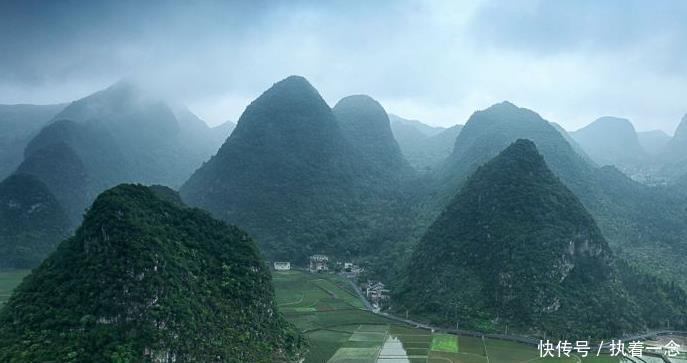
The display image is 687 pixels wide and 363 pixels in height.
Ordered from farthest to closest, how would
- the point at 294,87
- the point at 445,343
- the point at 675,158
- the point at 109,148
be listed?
the point at 675,158, the point at 109,148, the point at 294,87, the point at 445,343

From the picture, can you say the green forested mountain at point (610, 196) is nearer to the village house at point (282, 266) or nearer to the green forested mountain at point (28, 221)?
the village house at point (282, 266)

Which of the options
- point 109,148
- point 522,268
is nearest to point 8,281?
point 522,268

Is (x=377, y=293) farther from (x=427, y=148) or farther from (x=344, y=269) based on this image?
(x=427, y=148)

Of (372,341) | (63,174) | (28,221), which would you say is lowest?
(372,341)

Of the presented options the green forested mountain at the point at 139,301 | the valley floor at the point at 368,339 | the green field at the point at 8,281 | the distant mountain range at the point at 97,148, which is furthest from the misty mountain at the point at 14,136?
the green forested mountain at the point at 139,301

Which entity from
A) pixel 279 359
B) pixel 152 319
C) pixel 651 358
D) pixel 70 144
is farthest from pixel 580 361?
pixel 70 144

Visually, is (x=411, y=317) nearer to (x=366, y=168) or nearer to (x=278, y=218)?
(x=278, y=218)

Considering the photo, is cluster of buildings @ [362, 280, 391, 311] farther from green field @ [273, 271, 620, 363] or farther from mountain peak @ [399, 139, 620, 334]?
mountain peak @ [399, 139, 620, 334]
